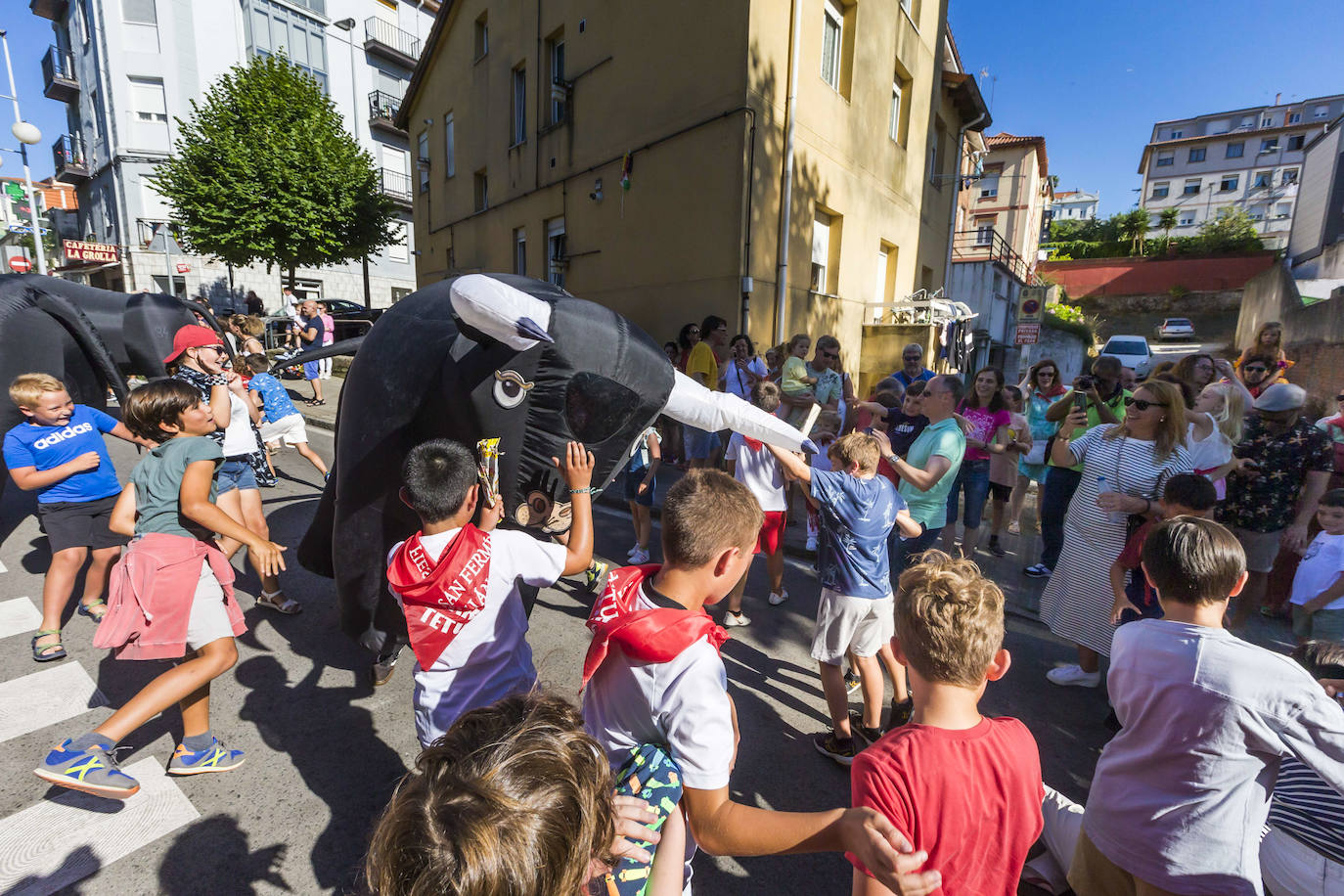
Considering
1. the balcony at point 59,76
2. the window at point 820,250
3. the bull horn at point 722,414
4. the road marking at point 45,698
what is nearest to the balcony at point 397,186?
the balcony at point 59,76

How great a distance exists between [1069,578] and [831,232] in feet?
28.5

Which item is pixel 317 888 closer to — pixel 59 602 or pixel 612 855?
pixel 612 855

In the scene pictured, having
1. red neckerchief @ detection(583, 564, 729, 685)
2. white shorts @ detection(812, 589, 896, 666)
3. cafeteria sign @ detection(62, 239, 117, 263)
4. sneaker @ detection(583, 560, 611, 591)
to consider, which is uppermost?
cafeteria sign @ detection(62, 239, 117, 263)

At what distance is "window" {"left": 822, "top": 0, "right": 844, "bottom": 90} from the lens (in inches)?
388

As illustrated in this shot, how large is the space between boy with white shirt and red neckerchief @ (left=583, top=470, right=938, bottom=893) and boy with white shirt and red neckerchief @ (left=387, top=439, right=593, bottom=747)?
50 centimetres

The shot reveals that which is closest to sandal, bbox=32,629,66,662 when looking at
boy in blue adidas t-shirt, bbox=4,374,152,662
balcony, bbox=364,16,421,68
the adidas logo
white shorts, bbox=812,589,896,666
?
boy in blue adidas t-shirt, bbox=4,374,152,662

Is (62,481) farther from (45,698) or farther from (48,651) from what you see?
(45,698)

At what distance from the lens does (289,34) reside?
23.7m

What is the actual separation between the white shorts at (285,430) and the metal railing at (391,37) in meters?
26.7

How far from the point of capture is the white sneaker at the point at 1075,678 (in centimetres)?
343

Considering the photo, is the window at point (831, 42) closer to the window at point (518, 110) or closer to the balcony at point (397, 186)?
the window at point (518, 110)

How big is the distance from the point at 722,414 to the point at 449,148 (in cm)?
1757

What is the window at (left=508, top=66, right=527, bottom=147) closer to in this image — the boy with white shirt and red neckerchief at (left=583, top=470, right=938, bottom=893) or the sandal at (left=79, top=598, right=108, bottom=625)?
the sandal at (left=79, top=598, right=108, bottom=625)

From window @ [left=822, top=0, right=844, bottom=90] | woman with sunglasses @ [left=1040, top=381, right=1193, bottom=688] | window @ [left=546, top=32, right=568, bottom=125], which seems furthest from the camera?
window @ [left=546, top=32, right=568, bottom=125]
